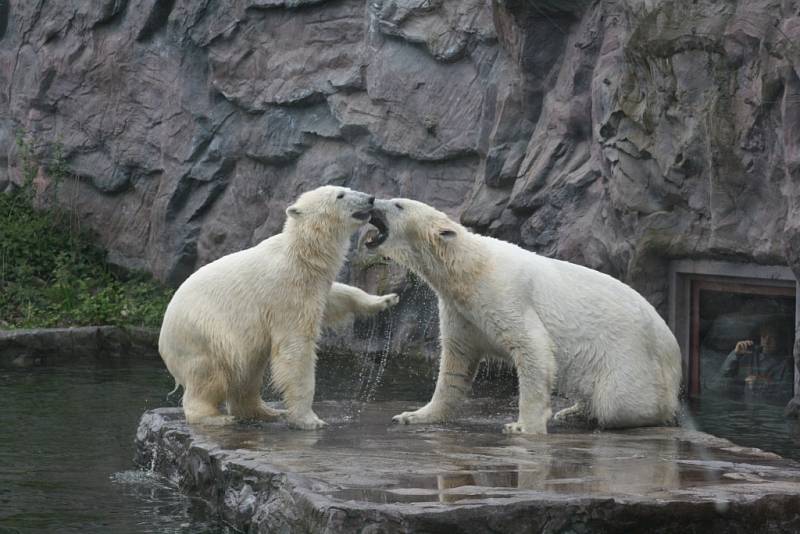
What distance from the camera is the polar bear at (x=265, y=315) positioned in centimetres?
706

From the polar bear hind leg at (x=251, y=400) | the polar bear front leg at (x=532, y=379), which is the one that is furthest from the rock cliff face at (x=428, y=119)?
the polar bear hind leg at (x=251, y=400)

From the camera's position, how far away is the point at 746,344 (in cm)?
981

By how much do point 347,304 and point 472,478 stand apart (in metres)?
2.40

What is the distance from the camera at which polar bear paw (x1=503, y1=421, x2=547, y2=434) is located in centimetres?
689

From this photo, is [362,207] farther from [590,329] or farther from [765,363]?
[765,363]

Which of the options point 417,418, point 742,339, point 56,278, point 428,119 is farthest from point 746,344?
point 56,278

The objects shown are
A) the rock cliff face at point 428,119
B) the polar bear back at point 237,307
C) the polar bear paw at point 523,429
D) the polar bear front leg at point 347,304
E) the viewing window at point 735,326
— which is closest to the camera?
the polar bear paw at point 523,429

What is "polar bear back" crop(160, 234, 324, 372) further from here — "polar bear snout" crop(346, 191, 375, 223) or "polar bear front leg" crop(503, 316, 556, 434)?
"polar bear front leg" crop(503, 316, 556, 434)

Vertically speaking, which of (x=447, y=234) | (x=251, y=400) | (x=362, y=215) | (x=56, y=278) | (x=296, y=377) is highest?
(x=56, y=278)

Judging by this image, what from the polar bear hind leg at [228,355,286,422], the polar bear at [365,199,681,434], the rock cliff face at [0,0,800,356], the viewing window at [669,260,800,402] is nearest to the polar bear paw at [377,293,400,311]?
the polar bear at [365,199,681,434]

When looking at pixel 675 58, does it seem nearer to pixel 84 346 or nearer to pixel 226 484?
pixel 226 484

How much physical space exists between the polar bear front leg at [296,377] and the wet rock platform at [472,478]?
4.7 inches

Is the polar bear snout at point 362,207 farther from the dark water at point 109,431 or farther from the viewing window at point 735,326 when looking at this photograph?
the viewing window at point 735,326

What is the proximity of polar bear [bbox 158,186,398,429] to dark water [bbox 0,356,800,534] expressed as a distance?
67 cm
